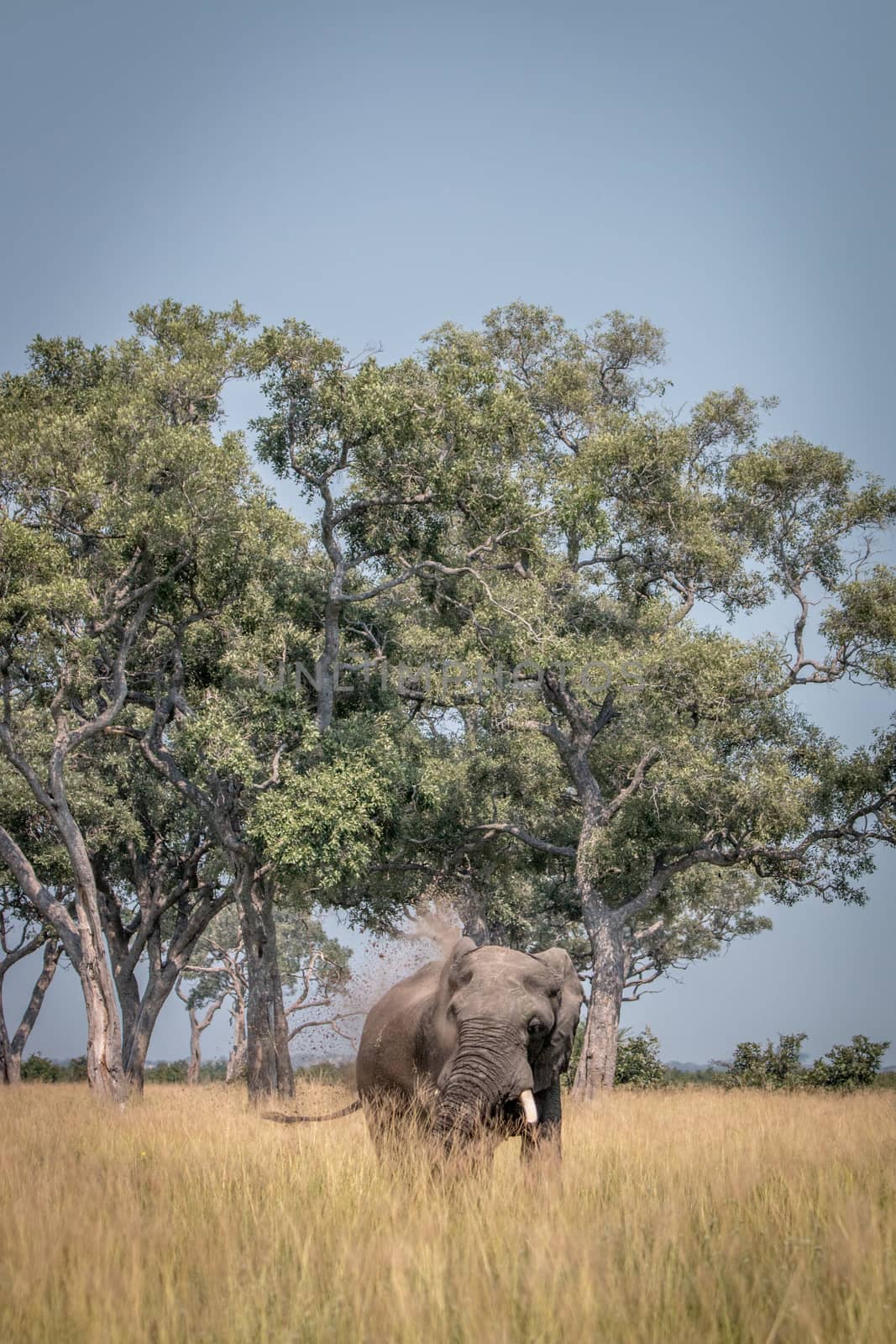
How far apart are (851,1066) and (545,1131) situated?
83.2 feet

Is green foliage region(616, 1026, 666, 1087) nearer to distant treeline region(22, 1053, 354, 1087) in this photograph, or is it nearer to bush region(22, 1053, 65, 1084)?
distant treeline region(22, 1053, 354, 1087)

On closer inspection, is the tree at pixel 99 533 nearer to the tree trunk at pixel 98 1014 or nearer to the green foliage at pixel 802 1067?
the tree trunk at pixel 98 1014

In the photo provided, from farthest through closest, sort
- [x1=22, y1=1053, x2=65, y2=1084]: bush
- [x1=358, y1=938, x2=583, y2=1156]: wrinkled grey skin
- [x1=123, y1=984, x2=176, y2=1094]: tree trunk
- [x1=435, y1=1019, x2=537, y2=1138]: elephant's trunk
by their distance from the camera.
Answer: [x1=22, y1=1053, x2=65, y2=1084]: bush
[x1=123, y1=984, x2=176, y2=1094]: tree trunk
[x1=358, y1=938, x2=583, y2=1156]: wrinkled grey skin
[x1=435, y1=1019, x2=537, y2=1138]: elephant's trunk

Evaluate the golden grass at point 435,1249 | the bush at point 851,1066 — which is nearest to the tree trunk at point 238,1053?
the bush at point 851,1066

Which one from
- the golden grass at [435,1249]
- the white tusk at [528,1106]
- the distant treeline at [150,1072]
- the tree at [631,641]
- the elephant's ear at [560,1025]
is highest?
the tree at [631,641]

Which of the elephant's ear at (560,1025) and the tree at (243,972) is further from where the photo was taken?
the tree at (243,972)

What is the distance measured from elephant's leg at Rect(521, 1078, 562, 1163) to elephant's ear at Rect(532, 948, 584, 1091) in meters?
0.18

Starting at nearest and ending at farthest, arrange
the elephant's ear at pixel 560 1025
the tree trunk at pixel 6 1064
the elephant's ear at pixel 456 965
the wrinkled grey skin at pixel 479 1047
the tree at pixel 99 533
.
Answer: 1. the wrinkled grey skin at pixel 479 1047
2. the elephant's ear at pixel 560 1025
3. the elephant's ear at pixel 456 965
4. the tree at pixel 99 533
5. the tree trunk at pixel 6 1064

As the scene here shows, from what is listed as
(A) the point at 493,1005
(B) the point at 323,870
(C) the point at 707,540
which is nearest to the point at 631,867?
(C) the point at 707,540

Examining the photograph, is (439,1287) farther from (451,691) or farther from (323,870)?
(451,691)

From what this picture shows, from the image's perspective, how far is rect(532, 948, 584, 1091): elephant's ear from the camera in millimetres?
9633

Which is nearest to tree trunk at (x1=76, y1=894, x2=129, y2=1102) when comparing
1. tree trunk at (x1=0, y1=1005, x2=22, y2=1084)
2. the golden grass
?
the golden grass

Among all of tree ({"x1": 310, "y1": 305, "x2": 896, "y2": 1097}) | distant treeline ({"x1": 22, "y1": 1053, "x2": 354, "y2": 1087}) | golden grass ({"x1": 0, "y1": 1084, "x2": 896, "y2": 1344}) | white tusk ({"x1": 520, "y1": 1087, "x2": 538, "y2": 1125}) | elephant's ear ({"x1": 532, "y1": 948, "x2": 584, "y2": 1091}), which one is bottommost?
distant treeline ({"x1": 22, "y1": 1053, "x2": 354, "y2": 1087})

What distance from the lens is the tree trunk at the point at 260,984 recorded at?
76.2 ft
